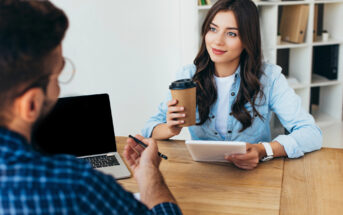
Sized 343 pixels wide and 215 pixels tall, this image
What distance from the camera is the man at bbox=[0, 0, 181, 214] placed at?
27.6 inches

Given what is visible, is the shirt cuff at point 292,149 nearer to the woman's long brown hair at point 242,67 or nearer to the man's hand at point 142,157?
the woman's long brown hair at point 242,67

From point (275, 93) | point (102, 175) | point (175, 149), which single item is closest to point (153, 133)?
point (175, 149)

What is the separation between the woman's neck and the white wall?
1405 mm

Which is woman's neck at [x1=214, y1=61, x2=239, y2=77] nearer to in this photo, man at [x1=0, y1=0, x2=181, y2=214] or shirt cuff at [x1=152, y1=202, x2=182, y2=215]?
shirt cuff at [x1=152, y1=202, x2=182, y2=215]

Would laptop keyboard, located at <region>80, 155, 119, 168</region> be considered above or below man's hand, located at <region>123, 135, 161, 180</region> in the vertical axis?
below

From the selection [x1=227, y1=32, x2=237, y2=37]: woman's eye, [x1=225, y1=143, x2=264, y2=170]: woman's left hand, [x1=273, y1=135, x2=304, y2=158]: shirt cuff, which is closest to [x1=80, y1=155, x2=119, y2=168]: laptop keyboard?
[x1=225, y1=143, x2=264, y2=170]: woman's left hand

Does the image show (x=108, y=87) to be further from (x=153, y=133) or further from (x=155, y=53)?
(x=153, y=133)

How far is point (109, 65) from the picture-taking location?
11.1 feet

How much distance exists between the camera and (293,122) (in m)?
1.78

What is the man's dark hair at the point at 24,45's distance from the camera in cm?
70

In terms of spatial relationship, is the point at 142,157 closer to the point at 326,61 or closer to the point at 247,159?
the point at 247,159

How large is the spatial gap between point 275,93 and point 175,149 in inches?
23.0

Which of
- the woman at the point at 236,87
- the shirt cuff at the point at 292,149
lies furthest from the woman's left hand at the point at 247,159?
the woman at the point at 236,87

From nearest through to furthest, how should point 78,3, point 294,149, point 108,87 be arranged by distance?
point 294,149 < point 78,3 < point 108,87
